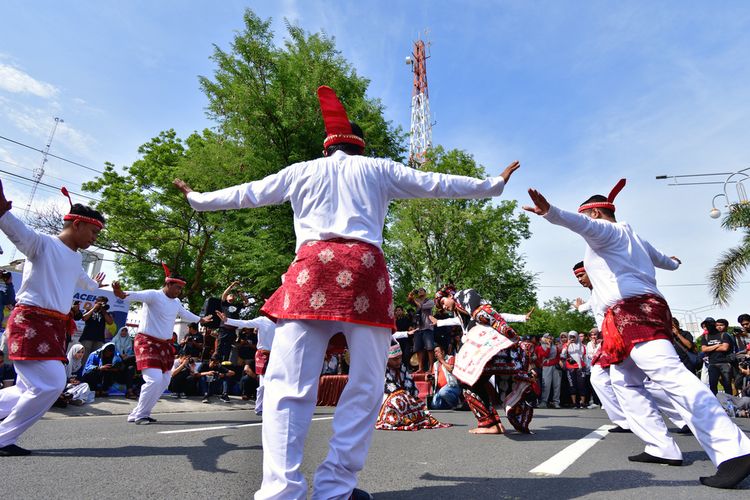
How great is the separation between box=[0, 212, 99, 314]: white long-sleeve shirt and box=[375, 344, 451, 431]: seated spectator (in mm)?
3333

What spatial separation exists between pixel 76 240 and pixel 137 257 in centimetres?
2033

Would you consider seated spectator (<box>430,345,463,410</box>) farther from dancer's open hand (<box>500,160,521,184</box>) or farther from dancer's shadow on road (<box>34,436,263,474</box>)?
dancer's open hand (<box>500,160,521,184</box>)

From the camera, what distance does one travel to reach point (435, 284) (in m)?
25.5

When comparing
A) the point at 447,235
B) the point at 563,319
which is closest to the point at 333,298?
the point at 447,235

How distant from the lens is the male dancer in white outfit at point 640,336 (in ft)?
9.98

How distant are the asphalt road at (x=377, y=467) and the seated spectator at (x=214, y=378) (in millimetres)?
5410

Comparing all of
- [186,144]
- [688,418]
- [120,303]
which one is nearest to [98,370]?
[120,303]

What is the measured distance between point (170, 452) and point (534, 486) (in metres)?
2.72

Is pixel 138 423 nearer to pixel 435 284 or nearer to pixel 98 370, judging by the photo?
pixel 98 370

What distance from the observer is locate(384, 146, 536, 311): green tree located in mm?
Answer: 25016

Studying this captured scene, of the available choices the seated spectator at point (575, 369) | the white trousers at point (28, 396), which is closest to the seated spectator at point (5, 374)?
the white trousers at point (28, 396)

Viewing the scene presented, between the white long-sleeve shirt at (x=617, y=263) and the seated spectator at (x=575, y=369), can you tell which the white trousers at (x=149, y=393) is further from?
the seated spectator at (x=575, y=369)

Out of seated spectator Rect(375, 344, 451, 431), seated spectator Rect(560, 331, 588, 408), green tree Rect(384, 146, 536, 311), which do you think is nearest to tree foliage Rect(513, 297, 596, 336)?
green tree Rect(384, 146, 536, 311)

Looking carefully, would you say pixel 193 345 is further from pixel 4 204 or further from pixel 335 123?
pixel 335 123
